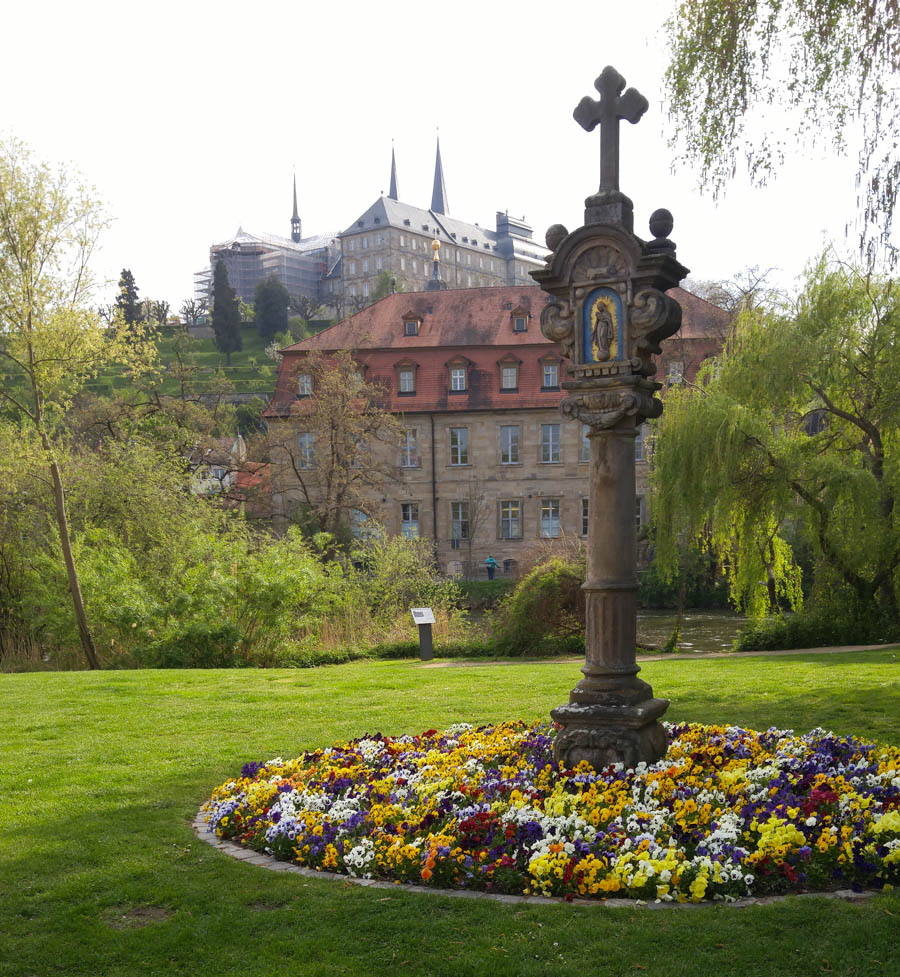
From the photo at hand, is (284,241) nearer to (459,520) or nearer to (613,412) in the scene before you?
(459,520)

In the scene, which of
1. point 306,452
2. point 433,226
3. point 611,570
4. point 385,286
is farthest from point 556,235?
point 433,226

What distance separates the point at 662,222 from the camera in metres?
Result: 7.64

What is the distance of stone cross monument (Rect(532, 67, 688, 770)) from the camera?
7.43 meters

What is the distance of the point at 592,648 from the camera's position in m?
7.62

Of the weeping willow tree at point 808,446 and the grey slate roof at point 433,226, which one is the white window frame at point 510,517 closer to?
the weeping willow tree at point 808,446

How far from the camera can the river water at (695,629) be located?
2394 centimetres

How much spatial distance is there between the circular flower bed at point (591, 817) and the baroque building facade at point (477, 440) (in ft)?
120

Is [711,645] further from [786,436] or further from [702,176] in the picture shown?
[702,176]

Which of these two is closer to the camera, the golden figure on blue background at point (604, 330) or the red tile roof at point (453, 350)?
the golden figure on blue background at point (604, 330)

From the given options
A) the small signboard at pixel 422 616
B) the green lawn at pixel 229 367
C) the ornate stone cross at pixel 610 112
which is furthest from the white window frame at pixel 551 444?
the ornate stone cross at pixel 610 112

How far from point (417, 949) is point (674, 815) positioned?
2.07 meters

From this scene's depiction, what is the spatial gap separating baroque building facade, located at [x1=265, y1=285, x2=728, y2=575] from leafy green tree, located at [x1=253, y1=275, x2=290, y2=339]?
5146 centimetres

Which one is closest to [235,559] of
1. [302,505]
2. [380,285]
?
[302,505]

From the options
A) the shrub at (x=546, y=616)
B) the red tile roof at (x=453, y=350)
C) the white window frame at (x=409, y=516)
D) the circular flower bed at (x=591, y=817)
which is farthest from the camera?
the white window frame at (x=409, y=516)
